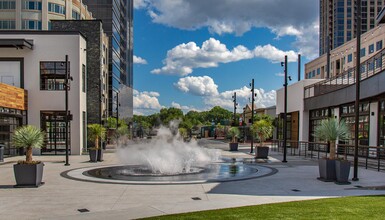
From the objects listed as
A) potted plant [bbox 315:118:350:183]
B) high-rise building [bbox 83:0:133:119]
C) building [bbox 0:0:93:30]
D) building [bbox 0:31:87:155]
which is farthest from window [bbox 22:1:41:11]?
potted plant [bbox 315:118:350:183]

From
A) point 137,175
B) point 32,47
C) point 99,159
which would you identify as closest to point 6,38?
point 32,47

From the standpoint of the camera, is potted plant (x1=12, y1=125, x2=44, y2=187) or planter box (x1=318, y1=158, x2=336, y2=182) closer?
potted plant (x1=12, y1=125, x2=44, y2=187)

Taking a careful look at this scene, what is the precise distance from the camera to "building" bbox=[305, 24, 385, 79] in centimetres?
6862

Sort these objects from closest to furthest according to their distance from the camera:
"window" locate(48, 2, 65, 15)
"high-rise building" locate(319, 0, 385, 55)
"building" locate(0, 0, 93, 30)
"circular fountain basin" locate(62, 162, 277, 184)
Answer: "circular fountain basin" locate(62, 162, 277, 184) < "building" locate(0, 0, 93, 30) < "window" locate(48, 2, 65, 15) < "high-rise building" locate(319, 0, 385, 55)

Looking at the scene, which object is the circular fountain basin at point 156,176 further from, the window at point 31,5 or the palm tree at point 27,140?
the window at point 31,5

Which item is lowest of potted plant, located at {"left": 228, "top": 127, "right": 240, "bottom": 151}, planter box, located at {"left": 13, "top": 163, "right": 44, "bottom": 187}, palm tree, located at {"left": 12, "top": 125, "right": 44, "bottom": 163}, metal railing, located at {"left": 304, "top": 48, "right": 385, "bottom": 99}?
potted plant, located at {"left": 228, "top": 127, "right": 240, "bottom": 151}

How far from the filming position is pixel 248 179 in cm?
1467

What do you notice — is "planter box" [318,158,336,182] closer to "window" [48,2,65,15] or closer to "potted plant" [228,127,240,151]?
"potted plant" [228,127,240,151]

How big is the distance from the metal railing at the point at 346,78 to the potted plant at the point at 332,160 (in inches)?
409

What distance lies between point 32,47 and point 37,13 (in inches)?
1759

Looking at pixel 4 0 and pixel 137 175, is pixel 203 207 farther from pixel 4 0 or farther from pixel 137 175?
pixel 4 0

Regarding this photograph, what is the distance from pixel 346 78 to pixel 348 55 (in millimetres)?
55091

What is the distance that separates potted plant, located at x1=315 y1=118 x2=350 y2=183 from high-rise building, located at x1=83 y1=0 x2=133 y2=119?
50.1 m

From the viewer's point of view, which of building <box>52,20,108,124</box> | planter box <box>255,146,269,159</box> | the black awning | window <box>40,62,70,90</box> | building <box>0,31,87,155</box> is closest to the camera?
planter box <box>255,146,269,159</box>
